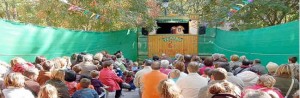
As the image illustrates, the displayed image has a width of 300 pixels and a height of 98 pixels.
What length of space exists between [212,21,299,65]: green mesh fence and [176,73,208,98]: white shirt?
148 inches

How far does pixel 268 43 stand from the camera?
11.5 metres

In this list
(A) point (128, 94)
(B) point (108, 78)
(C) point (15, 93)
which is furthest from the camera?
(A) point (128, 94)

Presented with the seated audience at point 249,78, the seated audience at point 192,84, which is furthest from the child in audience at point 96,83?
the seated audience at point 249,78

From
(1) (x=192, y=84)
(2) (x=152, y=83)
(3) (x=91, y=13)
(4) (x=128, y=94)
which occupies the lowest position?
(4) (x=128, y=94)

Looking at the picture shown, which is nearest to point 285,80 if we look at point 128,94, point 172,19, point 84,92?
point 84,92

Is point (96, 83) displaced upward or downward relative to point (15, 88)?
downward

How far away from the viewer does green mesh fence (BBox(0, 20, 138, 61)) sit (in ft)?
32.5

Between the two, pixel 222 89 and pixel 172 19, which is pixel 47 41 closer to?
pixel 222 89

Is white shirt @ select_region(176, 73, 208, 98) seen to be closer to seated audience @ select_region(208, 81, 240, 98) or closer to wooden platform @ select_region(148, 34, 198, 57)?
seated audience @ select_region(208, 81, 240, 98)

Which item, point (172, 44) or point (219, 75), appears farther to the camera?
point (172, 44)

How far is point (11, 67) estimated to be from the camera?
24.7 feet

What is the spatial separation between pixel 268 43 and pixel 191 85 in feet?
20.7

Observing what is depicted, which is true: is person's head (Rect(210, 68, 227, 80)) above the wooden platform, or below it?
above

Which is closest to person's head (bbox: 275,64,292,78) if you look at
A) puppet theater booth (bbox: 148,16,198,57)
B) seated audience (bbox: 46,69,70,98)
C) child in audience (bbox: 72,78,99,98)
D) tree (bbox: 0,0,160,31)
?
child in audience (bbox: 72,78,99,98)
